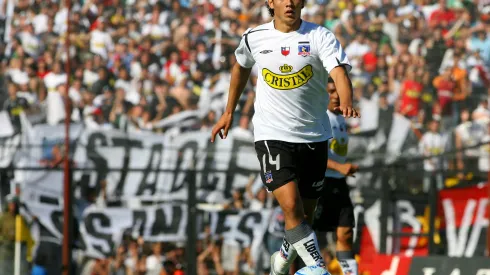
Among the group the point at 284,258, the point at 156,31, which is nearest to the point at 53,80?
the point at 156,31

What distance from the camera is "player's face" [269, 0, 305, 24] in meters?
7.14

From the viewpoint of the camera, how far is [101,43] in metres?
17.6

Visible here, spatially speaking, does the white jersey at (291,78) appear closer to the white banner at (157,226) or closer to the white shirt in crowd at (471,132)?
the white banner at (157,226)

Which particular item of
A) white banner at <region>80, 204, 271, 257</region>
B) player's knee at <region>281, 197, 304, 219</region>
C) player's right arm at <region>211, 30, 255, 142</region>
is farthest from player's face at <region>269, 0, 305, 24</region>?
white banner at <region>80, 204, 271, 257</region>

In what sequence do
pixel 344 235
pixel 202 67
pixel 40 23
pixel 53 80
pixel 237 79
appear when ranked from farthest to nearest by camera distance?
pixel 40 23
pixel 202 67
pixel 53 80
pixel 344 235
pixel 237 79

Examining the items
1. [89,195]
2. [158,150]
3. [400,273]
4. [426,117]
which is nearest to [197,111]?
[158,150]

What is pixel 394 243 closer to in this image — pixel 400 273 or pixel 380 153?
pixel 380 153

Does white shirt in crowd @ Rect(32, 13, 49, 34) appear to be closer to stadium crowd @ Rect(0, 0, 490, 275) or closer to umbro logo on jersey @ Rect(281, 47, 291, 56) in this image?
stadium crowd @ Rect(0, 0, 490, 275)

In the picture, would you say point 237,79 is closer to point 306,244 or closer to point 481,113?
point 306,244

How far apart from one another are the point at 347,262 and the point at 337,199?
0.64 metres

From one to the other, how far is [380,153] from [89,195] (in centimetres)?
418

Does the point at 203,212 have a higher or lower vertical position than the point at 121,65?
lower

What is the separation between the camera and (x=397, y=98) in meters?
15.7

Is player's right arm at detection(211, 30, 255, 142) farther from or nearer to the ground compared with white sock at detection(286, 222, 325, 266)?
farther from the ground
